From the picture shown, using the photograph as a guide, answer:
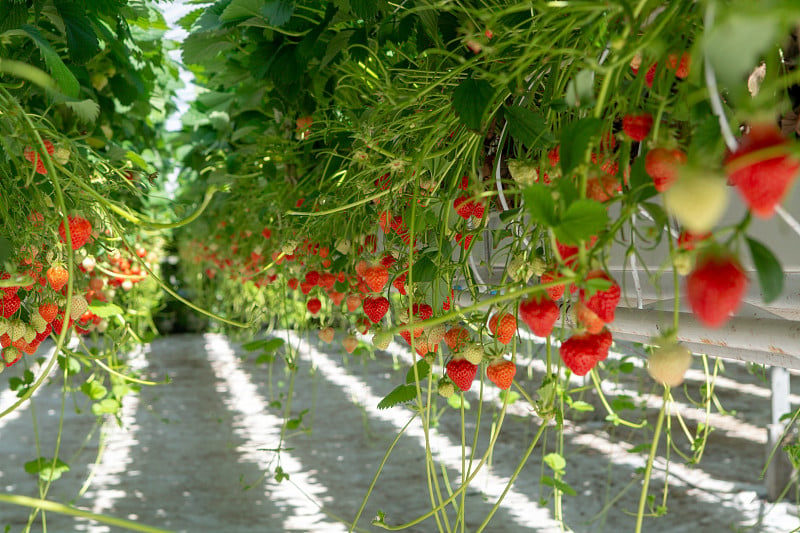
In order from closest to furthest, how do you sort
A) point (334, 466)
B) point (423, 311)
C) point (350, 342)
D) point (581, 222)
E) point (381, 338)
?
1. point (581, 222)
2. point (381, 338)
3. point (423, 311)
4. point (350, 342)
5. point (334, 466)

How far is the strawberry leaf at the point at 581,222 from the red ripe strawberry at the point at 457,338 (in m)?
0.35

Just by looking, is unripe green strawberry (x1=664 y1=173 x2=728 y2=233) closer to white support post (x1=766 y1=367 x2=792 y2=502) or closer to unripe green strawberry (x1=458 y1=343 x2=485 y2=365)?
unripe green strawberry (x1=458 y1=343 x2=485 y2=365)

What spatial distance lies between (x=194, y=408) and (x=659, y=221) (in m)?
5.30

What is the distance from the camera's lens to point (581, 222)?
1.13 ft

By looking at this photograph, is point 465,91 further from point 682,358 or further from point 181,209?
point 181,209

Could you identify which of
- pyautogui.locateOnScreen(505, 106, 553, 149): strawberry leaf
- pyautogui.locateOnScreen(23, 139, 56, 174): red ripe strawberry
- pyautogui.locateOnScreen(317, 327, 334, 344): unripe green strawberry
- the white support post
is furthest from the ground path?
pyautogui.locateOnScreen(505, 106, 553, 149): strawberry leaf

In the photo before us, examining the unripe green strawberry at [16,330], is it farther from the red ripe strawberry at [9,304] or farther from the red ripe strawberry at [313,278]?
the red ripe strawberry at [313,278]

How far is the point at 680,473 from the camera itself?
3553 millimetres

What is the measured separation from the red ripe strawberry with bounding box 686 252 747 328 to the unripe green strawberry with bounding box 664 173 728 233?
0.04 m

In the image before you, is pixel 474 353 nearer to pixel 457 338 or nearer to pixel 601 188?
pixel 457 338

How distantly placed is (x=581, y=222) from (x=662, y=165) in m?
0.05

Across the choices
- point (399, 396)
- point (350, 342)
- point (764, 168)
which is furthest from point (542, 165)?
point (350, 342)

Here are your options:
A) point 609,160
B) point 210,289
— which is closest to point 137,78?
point 609,160

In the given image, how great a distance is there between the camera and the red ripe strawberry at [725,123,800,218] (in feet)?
0.77
